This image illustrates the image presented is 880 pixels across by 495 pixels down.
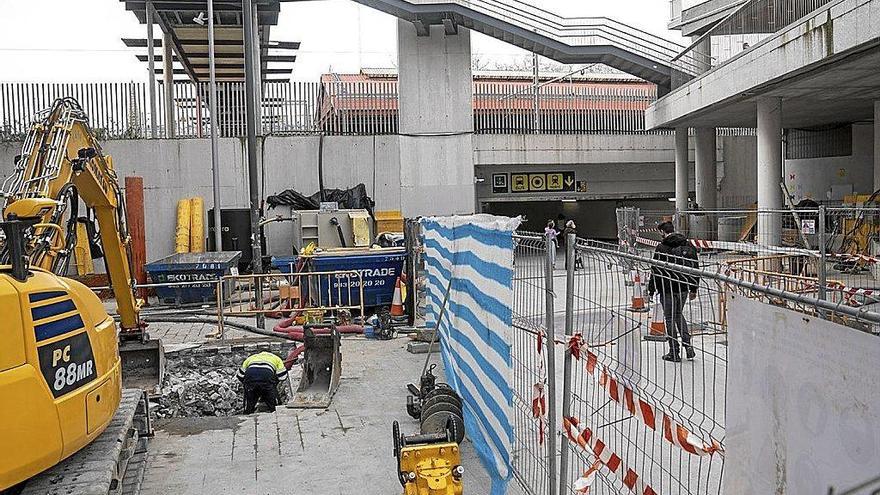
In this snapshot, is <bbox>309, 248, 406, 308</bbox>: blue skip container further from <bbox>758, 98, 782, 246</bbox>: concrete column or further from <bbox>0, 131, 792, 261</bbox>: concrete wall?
<bbox>758, 98, 782, 246</bbox>: concrete column

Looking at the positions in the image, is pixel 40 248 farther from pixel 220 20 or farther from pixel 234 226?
pixel 220 20

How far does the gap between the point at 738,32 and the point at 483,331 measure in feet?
60.3

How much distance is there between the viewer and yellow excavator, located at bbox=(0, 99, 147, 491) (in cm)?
526

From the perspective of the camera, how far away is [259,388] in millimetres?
10422

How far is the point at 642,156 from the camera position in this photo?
103 ft

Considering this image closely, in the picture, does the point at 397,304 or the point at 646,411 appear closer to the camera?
the point at 646,411

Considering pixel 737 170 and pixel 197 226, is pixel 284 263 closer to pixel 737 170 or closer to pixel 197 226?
pixel 197 226

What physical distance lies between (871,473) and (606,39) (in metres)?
25.5

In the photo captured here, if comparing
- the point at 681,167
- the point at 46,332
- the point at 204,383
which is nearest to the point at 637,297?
the point at 46,332

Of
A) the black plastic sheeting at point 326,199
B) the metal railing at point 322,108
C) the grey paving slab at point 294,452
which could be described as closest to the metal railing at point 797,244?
the grey paving slab at point 294,452

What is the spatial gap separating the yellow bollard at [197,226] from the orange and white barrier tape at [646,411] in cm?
2248

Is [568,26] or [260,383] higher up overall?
[568,26]

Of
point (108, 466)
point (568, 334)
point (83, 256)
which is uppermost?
point (568, 334)

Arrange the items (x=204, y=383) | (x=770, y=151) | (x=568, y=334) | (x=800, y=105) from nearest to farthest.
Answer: (x=568, y=334), (x=204, y=383), (x=770, y=151), (x=800, y=105)
